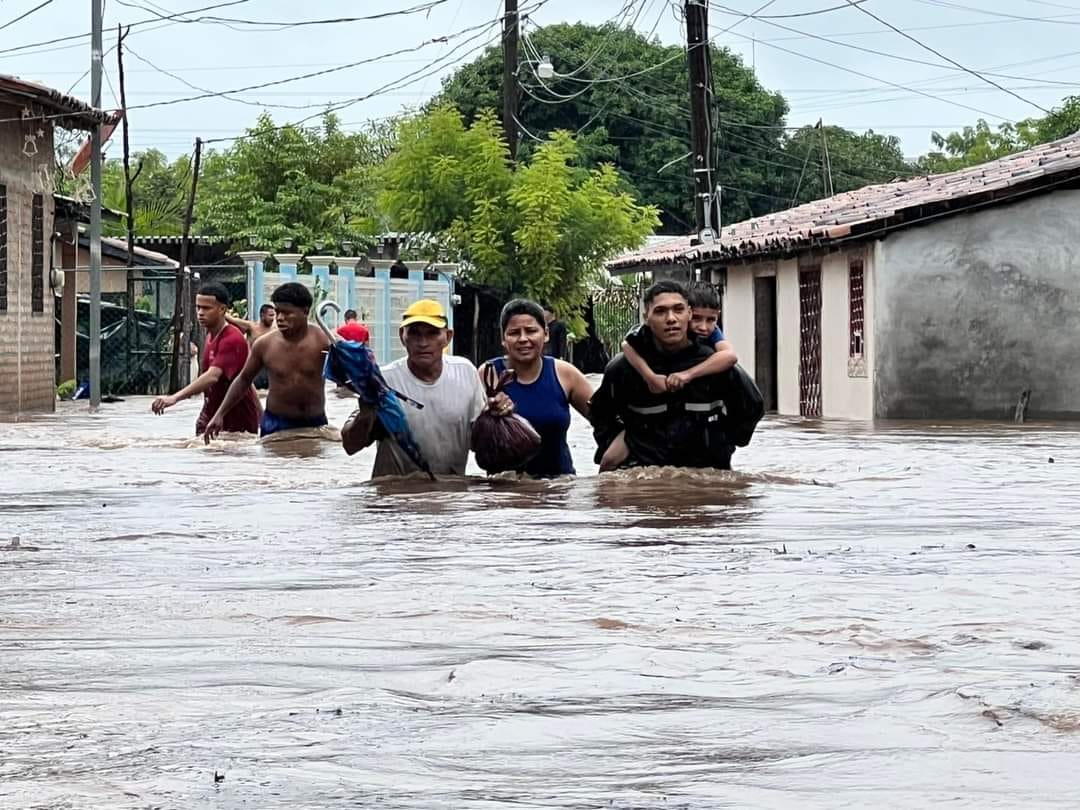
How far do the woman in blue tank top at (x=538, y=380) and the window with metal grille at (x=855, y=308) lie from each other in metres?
14.7

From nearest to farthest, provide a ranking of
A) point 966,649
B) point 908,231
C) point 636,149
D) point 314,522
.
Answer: point 966,649, point 314,522, point 908,231, point 636,149

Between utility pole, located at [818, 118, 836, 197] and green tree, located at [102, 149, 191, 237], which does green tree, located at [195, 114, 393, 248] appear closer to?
green tree, located at [102, 149, 191, 237]

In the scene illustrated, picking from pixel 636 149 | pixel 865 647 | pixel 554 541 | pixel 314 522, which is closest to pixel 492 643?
pixel 865 647

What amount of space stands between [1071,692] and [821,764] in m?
1.08

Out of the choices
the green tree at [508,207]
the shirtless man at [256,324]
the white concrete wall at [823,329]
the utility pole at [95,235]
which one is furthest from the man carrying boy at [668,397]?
the green tree at [508,207]

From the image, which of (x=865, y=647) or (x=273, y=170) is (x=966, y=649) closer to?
(x=865, y=647)

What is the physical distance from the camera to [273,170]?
49375 millimetres

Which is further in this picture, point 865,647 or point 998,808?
point 865,647

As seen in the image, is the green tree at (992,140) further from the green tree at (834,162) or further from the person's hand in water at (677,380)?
the person's hand in water at (677,380)

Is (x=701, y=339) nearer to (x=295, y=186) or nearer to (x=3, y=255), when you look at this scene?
(x=3, y=255)

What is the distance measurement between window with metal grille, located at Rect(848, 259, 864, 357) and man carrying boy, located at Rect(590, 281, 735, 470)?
14.4m

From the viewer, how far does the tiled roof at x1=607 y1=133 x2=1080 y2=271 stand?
77.7 feet

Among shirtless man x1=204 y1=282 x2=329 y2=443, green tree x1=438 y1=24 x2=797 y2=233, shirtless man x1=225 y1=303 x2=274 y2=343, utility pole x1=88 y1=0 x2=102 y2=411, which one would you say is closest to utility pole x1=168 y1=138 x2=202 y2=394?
utility pole x1=88 y1=0 x2=102 y2=411

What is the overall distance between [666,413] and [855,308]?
49.7 ft
